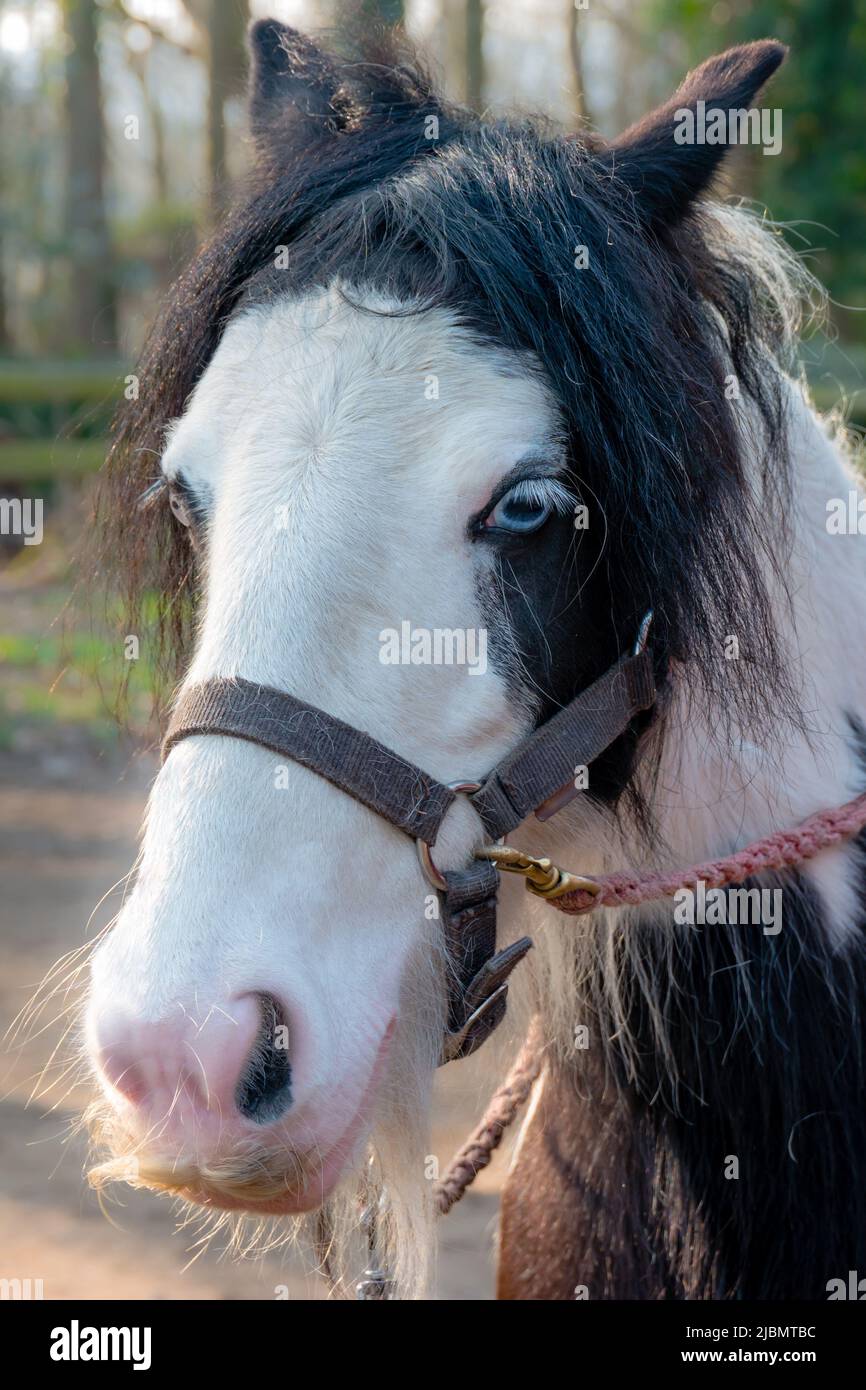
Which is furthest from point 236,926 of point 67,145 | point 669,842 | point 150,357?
point 67,145

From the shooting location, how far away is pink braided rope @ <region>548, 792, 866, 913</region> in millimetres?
2010

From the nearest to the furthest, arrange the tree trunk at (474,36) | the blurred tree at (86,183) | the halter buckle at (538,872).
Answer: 1. the halter buckle at (538,872)
2. the blurred tree at (86,183)
3. the tree trunk at (474,36)

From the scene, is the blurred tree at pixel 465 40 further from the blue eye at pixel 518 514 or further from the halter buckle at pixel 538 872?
the halter buckle at pixel 538 872

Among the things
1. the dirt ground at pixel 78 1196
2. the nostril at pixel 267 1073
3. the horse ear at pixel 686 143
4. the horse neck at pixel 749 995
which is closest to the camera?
the nostril at pixel 267 1073

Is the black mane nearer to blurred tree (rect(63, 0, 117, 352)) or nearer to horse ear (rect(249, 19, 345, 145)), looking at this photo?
horse ear (rect(249, 19, 345, 145))

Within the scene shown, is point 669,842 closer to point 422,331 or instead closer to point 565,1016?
point 565,1016

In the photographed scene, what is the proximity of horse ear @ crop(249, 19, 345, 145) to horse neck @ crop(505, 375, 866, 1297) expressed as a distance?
1.01 metres

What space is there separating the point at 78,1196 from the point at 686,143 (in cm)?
369

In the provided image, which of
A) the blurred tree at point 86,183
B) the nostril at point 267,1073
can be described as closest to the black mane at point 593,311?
the nostril at point 267,1073

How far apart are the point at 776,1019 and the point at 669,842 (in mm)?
343

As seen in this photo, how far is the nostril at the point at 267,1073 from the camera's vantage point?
4.89ft

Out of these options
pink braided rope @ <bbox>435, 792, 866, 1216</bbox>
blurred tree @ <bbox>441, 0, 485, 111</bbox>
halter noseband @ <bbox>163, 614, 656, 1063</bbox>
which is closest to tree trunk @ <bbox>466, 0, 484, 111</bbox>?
blurred tree @ <bbox>441, 0, 485, 111</bbox>

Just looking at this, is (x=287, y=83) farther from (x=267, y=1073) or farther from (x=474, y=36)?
(x=474, y=36)

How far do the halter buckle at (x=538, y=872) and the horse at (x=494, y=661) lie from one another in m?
0.06
